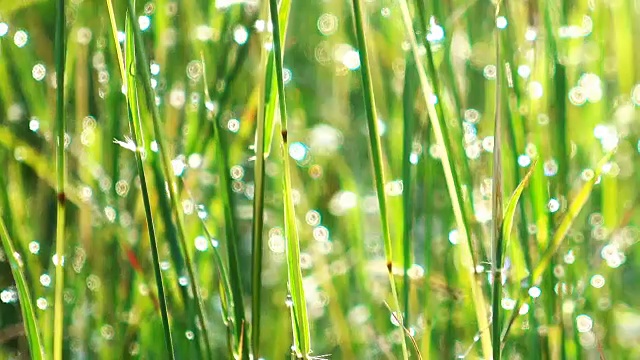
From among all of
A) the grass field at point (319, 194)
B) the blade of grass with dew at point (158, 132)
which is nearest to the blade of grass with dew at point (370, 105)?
the grass field at point (319, 194)

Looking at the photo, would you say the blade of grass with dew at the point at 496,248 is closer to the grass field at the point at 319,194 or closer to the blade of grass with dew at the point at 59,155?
the grass field at the point at 319,194

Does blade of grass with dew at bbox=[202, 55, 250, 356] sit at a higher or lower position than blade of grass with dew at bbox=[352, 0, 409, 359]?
lower

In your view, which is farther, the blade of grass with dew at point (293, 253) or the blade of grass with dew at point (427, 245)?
the blade of grass with dew at point (427, 245)

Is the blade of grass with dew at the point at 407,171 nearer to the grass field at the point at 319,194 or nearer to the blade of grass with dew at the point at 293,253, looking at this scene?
the grass field at the point at 319,194

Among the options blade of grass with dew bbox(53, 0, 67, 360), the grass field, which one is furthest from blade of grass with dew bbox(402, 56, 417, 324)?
blade of grass with dew bbox(53, 0, 67, 360)

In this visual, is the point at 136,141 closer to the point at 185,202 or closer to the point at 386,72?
the point at 185,202

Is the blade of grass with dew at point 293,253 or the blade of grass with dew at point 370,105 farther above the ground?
the blade of grass with dew at point 370,105

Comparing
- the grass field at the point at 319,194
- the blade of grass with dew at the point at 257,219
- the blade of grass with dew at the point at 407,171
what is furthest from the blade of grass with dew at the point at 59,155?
the blade of grass with dew at the point at 407,171

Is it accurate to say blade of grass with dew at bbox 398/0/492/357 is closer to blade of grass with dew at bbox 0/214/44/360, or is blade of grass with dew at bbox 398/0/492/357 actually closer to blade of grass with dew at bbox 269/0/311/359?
blade of grass with dew at bbox 269/0/311/359

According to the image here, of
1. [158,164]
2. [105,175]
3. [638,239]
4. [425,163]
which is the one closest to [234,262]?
[158,164]
